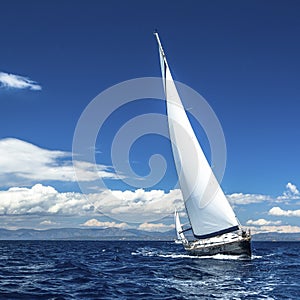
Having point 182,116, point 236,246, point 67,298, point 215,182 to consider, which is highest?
point 182,116

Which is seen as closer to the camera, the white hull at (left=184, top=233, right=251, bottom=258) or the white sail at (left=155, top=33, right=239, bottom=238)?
the white hull at (left=184, top=233, right=251, bottom=258)

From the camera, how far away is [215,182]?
58.8 meters

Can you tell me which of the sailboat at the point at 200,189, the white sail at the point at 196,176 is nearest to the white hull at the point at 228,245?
the sailboat at the point at 200,189

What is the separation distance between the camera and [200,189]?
192 ft

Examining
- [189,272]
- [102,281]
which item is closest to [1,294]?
[102,281]

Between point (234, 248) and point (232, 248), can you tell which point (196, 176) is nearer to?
point (232, 248)

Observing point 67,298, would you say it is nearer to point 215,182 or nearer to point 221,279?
point 221,279

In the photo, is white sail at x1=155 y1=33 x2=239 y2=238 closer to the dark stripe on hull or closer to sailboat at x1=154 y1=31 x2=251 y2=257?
sailboat at x1=154 y1=31 x2=251 y2=257

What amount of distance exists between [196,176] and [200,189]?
185 cm

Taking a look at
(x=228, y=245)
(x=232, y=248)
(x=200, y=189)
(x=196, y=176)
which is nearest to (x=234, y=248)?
(x=232, y=248)

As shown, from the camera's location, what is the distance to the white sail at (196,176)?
5753 centimetres

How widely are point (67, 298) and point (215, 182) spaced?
3409cm

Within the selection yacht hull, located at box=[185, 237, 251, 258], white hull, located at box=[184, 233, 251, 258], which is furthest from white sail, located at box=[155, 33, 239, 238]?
yacht hull, located at box=[185, 237, 251, 258]

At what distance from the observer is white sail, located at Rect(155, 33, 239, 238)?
5753 centimetres
